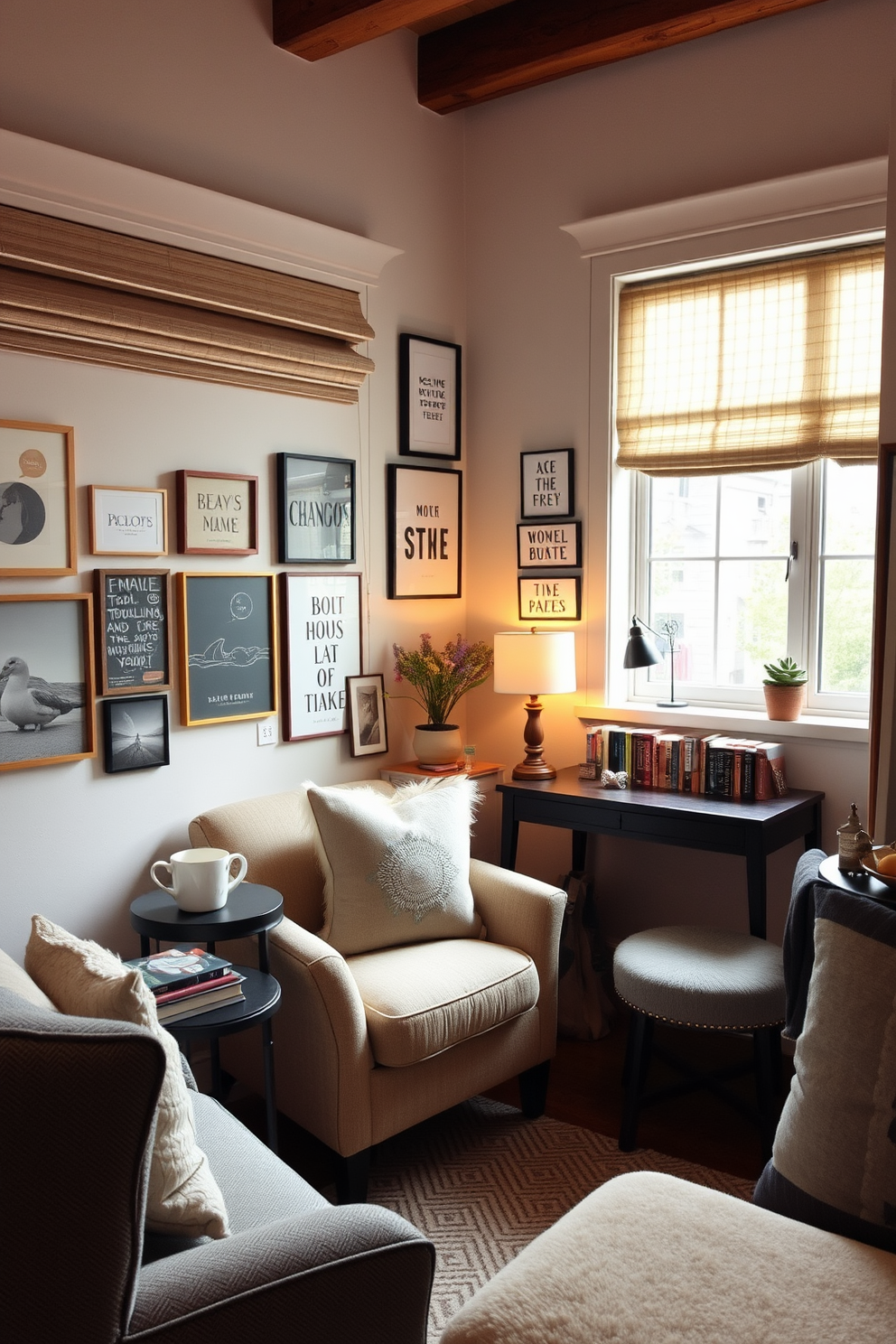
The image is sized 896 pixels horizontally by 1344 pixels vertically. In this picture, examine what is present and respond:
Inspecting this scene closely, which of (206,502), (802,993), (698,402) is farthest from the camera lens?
(698,402)

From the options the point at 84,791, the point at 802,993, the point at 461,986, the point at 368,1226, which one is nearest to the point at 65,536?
the point at 84,791

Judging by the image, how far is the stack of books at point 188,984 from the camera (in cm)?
218

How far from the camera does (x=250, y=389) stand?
312cm

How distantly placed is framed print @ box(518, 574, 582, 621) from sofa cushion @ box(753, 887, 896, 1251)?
6.84 ft

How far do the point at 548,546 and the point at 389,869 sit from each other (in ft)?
4.74

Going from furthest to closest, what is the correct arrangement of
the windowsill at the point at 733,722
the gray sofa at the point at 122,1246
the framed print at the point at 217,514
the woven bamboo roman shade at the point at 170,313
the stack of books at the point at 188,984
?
1. the windowsill at the point at 733,722
2. the framed print at the point at 217,514
3. the woven bamboo roman shade at the point at 170,313
4. the stack of books at the point at 188,984
5. the gray sofa at the point at 122,1246

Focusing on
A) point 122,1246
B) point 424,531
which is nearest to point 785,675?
point 424,531

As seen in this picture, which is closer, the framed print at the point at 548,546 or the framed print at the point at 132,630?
the framed print at the point at 132,630

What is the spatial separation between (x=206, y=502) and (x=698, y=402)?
1598mm

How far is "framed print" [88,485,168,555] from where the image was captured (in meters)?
2.74

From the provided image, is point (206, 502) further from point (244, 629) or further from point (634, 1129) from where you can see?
point (634, 1129)

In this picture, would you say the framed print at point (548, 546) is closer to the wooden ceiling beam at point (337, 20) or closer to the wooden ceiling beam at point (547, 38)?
the wooden ceiling beam at point (547, 38)

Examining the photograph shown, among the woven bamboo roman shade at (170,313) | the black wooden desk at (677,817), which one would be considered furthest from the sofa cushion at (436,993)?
the woven bamboo roman shade at (170,313)

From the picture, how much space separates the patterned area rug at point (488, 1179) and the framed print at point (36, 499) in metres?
1.73
